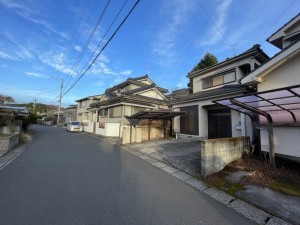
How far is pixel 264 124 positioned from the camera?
6980mm

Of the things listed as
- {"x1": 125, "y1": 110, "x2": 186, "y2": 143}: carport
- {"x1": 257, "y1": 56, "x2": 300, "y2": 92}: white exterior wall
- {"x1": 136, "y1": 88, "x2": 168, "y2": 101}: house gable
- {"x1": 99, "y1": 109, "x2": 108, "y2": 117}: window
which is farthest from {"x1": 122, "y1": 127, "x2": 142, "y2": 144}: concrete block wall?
{"x1": 99, "y1": 109, "x2": 108, "y2": 117}: window

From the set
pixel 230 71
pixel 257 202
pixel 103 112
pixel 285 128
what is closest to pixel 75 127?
pixel 103 112

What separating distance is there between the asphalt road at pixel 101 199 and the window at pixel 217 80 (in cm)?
1025

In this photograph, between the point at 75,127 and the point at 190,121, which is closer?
the point at 190,121

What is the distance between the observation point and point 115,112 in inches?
734

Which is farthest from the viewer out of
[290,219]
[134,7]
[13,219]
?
[134,7]

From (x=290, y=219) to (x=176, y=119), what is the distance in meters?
12.2

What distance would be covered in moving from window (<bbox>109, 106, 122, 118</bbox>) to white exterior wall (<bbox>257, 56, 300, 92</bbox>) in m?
13.5

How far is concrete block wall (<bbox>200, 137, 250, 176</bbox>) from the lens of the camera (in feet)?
17.4

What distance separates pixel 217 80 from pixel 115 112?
36.9 feet

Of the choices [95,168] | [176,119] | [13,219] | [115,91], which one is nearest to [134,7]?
[95,168]

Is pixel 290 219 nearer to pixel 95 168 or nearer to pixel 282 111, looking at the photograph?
pixel 282 111

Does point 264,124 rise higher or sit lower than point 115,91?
lower

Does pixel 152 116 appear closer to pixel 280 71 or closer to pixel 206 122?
pixel 206 122
